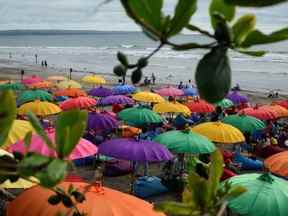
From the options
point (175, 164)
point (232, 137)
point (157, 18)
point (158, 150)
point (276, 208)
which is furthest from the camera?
point (175, 164)

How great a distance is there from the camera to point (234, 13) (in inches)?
31.1

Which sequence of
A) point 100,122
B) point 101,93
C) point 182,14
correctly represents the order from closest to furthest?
point 182,14 → point 100,122 → point 101,93

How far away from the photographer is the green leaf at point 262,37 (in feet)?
2.46

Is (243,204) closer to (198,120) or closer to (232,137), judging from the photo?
(232,137)

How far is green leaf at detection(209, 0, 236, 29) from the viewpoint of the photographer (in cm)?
79

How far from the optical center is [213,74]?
0.75 meters

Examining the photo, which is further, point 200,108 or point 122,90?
point 122,90

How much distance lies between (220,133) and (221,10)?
11.4 metres

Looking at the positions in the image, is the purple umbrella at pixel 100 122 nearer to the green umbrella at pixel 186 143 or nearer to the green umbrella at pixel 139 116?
the green umbrella at pixel 139 116

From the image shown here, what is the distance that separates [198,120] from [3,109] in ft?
62.5

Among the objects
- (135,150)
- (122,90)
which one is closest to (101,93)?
(122,90)

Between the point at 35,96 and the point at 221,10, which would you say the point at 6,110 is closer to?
the point at 221,10

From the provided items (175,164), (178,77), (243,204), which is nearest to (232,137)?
(175,164)

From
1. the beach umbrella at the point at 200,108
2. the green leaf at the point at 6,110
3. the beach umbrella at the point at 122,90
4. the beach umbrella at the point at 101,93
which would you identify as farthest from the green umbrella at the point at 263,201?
the beach umbrella at the point at 122,90
